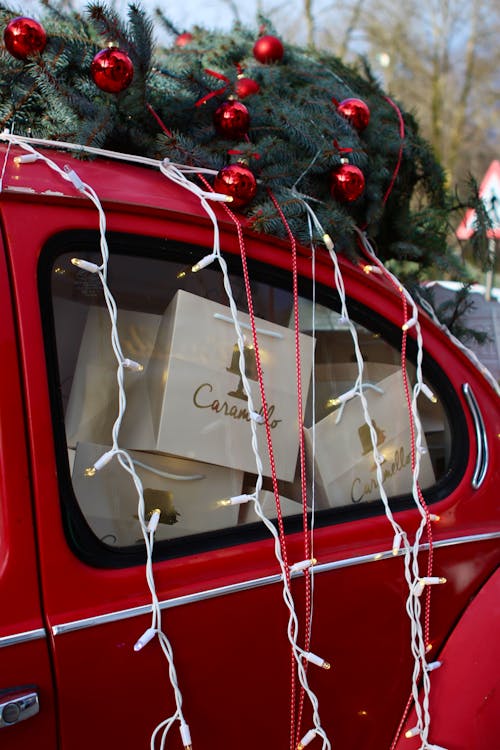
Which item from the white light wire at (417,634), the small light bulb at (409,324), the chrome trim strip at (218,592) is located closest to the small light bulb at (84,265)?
the chrome trim strip at (218,592)

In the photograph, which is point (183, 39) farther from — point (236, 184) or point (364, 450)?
point (364, 450)

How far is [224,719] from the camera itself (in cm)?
150

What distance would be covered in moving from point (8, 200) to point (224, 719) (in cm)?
116

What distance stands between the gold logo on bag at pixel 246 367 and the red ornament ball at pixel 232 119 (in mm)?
687

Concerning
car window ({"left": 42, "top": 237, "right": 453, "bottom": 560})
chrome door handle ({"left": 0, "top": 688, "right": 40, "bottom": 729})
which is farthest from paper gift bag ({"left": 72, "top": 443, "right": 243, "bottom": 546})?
chrome door handle ({"left": 0, "top": 688, "right": 40, "bottom": 729})

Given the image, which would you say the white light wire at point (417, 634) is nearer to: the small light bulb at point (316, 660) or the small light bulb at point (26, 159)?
the small light bulb at point (316, 660)

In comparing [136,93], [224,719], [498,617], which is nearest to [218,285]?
[136,93]

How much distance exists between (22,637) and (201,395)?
0.63m

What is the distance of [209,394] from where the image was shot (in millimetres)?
1646

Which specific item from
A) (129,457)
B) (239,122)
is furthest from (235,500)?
(239,122)

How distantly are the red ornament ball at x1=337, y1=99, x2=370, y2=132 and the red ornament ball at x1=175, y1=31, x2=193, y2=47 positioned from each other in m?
0.92

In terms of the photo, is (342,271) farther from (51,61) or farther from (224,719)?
(224,719)

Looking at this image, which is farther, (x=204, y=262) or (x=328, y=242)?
(x=328, y=242)

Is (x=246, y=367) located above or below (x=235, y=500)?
above
